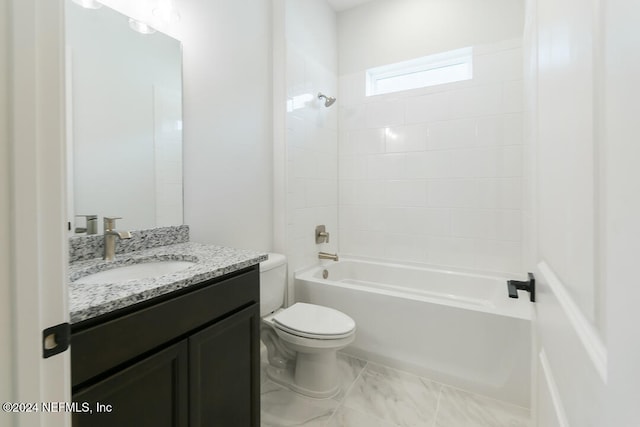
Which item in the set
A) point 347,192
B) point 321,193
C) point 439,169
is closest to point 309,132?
point 321,193

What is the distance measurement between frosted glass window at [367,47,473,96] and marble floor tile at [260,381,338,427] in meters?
2.54

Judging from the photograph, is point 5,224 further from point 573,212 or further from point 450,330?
point 450,330

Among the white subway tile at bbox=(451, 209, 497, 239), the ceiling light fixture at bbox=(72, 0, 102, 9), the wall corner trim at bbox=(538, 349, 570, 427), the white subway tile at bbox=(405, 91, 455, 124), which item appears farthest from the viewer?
the white subway tile at bbox=(405, 91, 455, 124)

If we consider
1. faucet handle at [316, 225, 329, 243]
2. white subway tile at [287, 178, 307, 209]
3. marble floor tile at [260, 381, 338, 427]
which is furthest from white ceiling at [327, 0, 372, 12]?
marble floor tile at [260, 381, 338, 427]

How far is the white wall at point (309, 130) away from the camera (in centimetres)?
221

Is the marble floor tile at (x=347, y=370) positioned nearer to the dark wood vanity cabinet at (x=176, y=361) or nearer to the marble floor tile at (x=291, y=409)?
the marble floor tile at (x=291, y=409)

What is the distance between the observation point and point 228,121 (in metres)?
1.81

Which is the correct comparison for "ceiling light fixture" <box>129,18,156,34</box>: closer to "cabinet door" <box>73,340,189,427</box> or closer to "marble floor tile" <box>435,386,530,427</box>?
"cabinet door" <box>73,340,189,427</box>

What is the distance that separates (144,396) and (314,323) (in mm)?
977

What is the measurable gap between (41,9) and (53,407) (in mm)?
607

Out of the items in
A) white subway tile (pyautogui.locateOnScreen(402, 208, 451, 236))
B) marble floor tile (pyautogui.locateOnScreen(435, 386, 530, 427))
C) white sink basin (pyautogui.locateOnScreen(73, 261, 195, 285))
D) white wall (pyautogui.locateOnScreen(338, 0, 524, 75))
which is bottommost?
marble floor tile (pyautogui.locateOnScreen(435, 386, 530, 427))

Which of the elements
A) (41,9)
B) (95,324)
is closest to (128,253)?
(95,324)

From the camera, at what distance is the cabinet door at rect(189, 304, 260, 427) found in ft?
3.26

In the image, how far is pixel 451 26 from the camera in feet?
7.82
